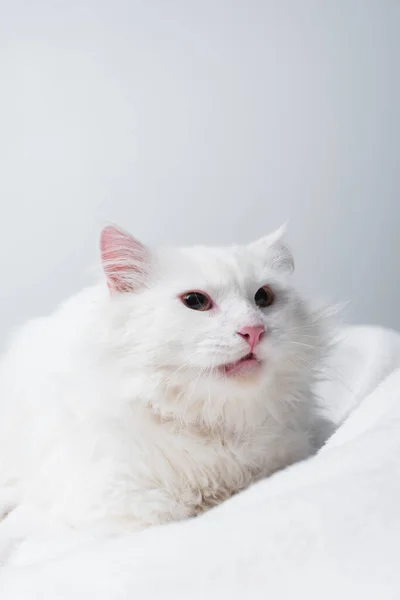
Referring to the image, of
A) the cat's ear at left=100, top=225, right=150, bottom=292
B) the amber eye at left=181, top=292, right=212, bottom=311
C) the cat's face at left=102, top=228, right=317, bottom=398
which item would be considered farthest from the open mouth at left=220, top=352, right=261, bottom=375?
the cat's ear at left=100, top=225, right=150, bottom=292

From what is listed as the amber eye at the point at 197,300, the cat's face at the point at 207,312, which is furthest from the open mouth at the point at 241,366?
the amber eye at the point at 197,300

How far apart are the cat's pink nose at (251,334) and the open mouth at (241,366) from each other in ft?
0.08

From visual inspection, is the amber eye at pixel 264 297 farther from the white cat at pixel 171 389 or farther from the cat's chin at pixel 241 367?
the cat's chin at pixel 241 367

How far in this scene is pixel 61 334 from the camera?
4.67 feet

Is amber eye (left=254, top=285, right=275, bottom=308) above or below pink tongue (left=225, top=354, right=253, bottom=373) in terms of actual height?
above

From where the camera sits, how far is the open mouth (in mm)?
1123

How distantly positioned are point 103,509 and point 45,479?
21cm

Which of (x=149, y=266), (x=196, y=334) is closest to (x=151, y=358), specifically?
(x=196, y=334)

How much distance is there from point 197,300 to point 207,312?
4 centimetres

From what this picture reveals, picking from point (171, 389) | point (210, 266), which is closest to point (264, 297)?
point (210, 266)

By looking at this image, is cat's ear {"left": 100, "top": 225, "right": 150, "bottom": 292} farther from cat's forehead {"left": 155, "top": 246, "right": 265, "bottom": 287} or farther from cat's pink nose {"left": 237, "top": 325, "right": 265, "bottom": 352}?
cat's pink nose {"left": 237, "top": 325, "right": 265, "bottom": 352}

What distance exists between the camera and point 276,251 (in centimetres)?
144

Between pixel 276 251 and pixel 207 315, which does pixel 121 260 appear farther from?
pixel 276 251

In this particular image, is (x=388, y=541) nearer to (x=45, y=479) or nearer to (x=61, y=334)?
(x=45, y=479)
